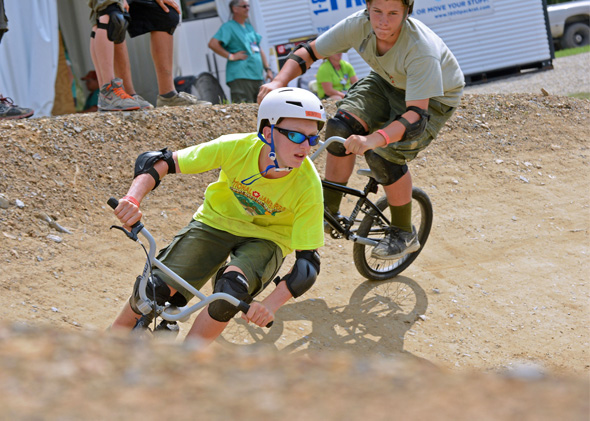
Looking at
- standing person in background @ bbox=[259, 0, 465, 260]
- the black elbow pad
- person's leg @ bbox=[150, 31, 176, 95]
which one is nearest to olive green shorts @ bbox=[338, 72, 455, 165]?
standing person in background @ bbox=[259, 0, 465, 260]

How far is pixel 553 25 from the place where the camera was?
824 inches

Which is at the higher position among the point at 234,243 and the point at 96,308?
the point at 234,243

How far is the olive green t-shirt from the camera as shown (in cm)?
461

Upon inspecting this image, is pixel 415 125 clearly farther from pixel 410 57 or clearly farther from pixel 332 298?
pixel 332 298

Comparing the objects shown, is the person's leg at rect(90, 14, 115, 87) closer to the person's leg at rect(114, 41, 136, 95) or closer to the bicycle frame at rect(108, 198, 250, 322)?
the person's leg at rect(114, 41, 136, 95)

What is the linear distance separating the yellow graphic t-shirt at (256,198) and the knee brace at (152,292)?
1.61ft

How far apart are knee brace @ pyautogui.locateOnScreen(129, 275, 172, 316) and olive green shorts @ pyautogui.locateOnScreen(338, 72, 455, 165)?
6.45 feet

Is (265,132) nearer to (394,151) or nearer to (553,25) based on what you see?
(394,151)

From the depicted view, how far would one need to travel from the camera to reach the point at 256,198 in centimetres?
404

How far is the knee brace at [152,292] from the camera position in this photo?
3.82 meters

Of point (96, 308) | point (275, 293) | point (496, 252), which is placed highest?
point (275, 293)

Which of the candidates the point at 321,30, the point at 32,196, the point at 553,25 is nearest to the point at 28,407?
the point at 32,196

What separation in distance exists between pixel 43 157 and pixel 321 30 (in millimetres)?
8145

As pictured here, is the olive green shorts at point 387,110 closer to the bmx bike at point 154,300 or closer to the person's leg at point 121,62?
the bmx bike at point 154,300
